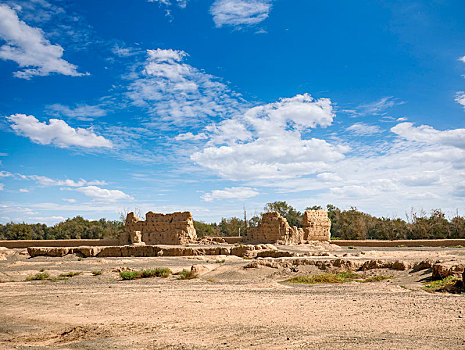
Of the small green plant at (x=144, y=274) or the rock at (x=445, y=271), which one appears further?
the small green plant at (x=144, y=274)

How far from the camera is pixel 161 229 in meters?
35.6

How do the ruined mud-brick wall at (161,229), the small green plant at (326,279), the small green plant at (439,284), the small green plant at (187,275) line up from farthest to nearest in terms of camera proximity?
the ruined mud-brick wall at (161,229)
the small green plant at (187,275)
the small green plant at (326,279)
the small green plant at (439,284)

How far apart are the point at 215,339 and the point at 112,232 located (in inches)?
2180

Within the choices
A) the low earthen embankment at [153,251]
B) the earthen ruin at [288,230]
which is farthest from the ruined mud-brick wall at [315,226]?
the low earthen embankment at [153,251]

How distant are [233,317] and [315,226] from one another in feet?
96.2

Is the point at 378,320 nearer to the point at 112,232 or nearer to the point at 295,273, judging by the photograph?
the point at 295,273

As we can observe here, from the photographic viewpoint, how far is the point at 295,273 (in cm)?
1544

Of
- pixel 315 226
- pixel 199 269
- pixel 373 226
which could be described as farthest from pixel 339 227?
pixel 199 269

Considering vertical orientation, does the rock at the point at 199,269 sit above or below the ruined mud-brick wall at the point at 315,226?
below

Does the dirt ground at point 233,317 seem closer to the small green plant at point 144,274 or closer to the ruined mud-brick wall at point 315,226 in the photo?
the small green plant at point 144,274

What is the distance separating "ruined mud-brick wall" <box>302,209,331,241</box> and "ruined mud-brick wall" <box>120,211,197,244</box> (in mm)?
10994

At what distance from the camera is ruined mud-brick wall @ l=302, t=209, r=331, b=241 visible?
3547 cm

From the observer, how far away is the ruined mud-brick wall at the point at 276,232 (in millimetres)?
33469

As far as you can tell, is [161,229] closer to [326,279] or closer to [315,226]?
[315,226]
